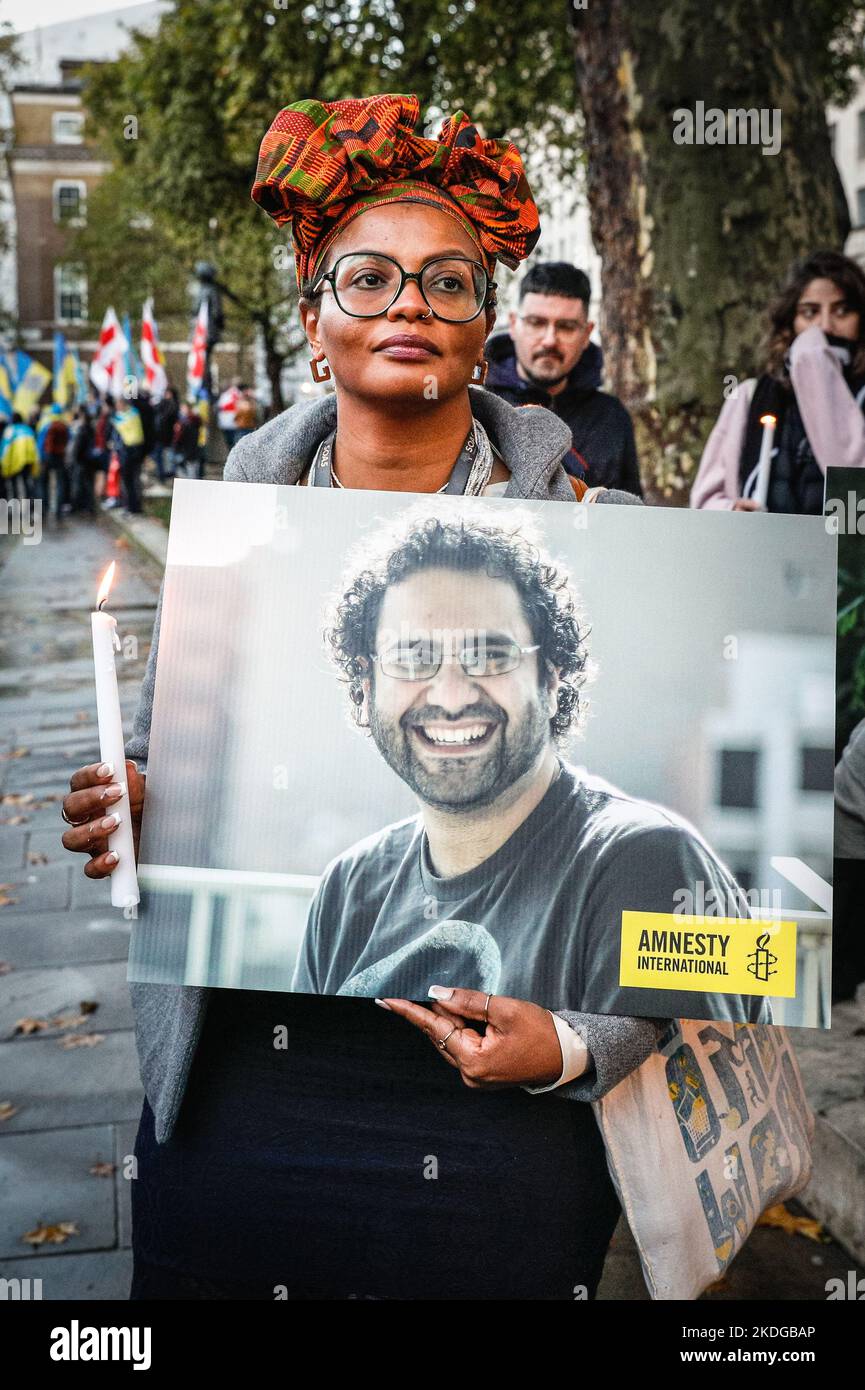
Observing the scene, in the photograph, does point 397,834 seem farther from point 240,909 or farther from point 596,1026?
point 596,1026

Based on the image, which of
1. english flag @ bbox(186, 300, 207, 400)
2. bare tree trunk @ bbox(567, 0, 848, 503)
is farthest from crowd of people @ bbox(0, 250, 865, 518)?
english flag @ bbox(186, 300, 207, 400)

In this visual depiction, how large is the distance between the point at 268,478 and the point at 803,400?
3.26 m

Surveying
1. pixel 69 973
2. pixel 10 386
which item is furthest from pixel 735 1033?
pixel 10 386

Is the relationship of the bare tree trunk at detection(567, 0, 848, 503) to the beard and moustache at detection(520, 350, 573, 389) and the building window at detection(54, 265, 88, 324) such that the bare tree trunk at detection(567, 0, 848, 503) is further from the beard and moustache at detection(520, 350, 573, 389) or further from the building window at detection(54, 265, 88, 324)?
the building window at detection(54, 265, 88, 324)

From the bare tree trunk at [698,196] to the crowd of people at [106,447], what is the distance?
57.6 ft

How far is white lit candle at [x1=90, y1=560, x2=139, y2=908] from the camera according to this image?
171 centimetres

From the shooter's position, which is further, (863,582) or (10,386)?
(10,386)

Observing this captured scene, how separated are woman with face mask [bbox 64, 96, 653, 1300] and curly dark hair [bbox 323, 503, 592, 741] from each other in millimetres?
221

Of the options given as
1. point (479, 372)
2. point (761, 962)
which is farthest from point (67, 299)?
point (761, 962)

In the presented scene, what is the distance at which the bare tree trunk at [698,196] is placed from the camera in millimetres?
6949

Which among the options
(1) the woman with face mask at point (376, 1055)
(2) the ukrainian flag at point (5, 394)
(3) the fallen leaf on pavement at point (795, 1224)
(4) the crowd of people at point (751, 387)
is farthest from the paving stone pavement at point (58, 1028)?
(2) the ukrainian flag at point (5, 394)

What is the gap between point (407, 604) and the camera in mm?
1741

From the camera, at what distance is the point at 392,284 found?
188 centimetres

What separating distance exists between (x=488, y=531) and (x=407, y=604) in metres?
0.14
